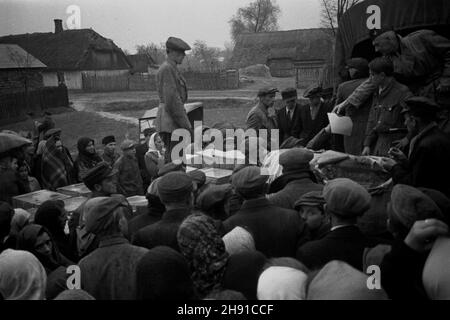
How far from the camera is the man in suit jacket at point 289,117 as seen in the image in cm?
623

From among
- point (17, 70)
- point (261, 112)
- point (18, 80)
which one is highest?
point (17, 70)

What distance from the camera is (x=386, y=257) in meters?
2.16

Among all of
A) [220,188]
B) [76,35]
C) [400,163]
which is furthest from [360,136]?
[76,35]

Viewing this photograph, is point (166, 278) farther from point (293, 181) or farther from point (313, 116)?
point (313, 116)

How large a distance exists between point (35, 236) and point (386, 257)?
7.09 feet

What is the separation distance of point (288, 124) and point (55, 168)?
3253 mm

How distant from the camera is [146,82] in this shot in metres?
38.7

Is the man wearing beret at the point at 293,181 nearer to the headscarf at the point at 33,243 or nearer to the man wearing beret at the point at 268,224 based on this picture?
the man wearing beret at the point at 268,224

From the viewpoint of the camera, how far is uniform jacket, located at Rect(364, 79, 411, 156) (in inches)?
170

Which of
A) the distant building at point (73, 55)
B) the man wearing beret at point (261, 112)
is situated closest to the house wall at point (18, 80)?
the distant building at point (73, 55)

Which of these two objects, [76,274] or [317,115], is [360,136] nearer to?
[317,115]

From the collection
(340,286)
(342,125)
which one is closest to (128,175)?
(342,125)

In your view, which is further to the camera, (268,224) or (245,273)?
(268,224)
